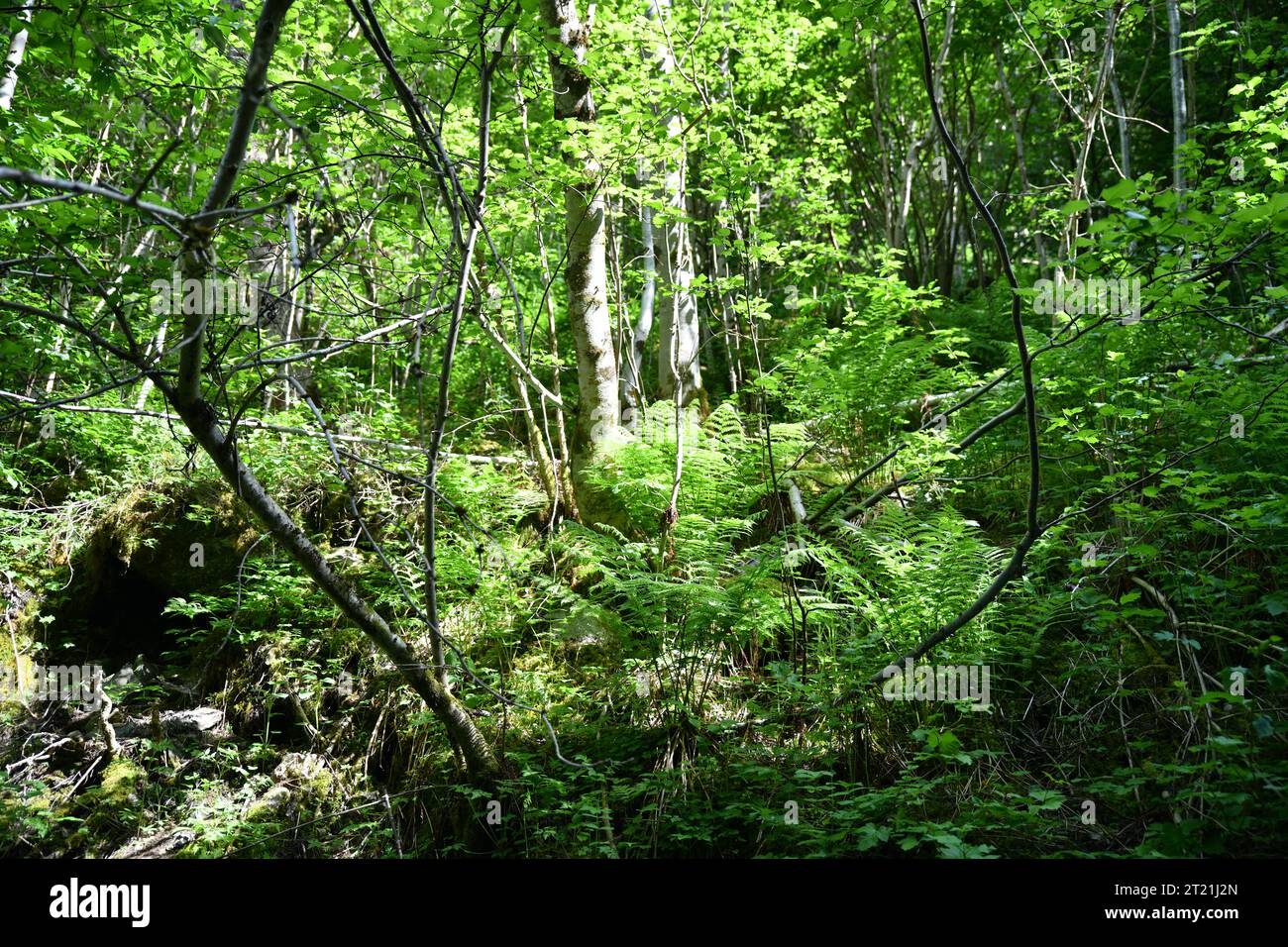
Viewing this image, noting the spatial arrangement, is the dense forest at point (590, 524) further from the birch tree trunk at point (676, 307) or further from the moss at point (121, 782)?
the birch tree trunk at point (676, 307)

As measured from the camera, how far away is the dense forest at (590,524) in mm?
3332

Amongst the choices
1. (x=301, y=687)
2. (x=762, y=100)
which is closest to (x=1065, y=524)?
(x=301, y=687)

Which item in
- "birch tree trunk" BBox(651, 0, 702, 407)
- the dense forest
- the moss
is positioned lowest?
the moss

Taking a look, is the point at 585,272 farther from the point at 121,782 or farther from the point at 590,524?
the point at 121,782

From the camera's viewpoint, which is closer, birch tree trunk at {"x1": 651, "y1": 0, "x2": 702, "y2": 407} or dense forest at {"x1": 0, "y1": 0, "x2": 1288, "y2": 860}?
dense forest at {"x1": 0, "y1": 0, "x2": 1288, "y2": 860}

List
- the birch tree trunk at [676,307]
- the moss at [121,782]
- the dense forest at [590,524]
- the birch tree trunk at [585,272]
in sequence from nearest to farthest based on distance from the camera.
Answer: the dense forest at [590,524], the moss at [121,782], the birch tree trunk at [585,272], the birch tree trunk at [676,307]

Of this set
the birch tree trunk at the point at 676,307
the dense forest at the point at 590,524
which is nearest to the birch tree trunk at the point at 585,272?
the dense forest at the point at 590,524

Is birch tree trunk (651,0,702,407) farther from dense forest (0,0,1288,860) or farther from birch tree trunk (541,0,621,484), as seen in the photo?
birch tree trunk (541,0,621,484)

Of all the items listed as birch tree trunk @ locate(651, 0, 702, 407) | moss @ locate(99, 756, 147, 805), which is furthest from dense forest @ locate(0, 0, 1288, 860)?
birch tree trunk @ locate(651, 0, 702, 407)

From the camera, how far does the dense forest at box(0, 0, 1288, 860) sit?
3.33m

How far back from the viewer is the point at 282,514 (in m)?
3.33

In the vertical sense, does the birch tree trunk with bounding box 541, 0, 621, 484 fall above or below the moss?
above

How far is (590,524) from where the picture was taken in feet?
21.8
